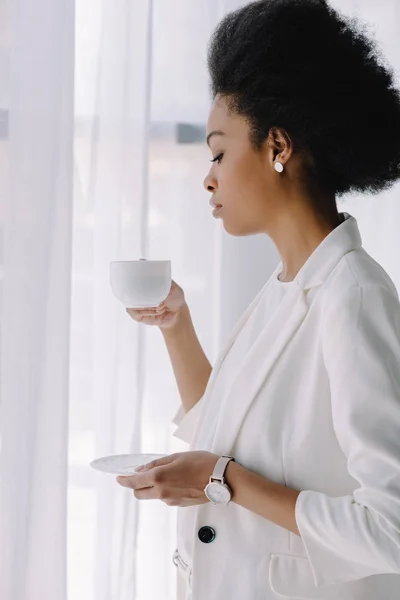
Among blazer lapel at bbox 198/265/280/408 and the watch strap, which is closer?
the watch strap

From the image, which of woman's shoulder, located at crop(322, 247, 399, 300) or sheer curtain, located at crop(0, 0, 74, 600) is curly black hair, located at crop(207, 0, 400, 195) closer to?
woman's shoulder, located at crop(322, 247, 399, 300)

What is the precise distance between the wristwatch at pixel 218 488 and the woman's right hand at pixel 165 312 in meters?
0.49

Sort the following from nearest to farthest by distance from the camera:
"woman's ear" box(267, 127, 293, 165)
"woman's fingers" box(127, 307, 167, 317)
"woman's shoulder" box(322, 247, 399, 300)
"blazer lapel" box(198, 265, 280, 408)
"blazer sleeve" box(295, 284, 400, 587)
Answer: "blazer sleeve" box(295, 284, 400, 587), "woman's shoulder" box(322, 247, 399, 300), "woman's ear" box(267, 127, 293, 165), "blazer lapel" box(198, 265, 280, 408), "woman's fingers" box(127, 307, 167, 317)

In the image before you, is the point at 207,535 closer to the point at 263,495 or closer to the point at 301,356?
the point at 263,495

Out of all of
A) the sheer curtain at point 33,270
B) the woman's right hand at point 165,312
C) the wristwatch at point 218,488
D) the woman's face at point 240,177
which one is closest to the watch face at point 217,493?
the wristwatch at point 218,488

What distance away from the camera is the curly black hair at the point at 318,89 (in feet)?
3.45

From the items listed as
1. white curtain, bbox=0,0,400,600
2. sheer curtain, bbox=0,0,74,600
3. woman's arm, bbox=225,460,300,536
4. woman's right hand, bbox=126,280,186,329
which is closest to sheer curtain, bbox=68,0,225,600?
white curtain, bbox=0,0,400,600

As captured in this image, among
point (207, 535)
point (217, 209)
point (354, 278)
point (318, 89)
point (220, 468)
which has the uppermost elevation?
point (318, 89)

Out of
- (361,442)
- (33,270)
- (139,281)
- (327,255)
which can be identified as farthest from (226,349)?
(33,270)

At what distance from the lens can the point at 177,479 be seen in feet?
3.28

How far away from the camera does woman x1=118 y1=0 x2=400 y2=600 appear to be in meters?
0.90

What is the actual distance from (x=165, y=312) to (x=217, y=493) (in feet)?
1.74

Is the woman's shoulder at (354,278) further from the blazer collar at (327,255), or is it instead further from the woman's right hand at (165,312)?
the woman's right hand at (165,312)

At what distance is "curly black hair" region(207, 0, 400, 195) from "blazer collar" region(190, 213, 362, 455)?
10cm
